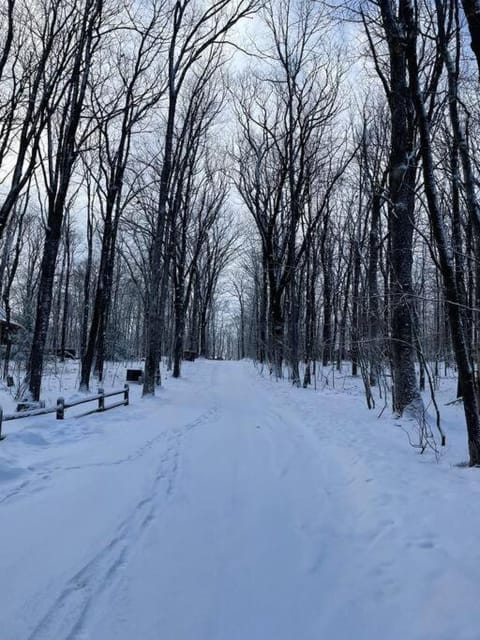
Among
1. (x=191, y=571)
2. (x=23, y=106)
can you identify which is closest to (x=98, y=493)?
(x=191, y=571)

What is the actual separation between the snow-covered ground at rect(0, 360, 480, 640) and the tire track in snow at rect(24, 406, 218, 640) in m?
0.01

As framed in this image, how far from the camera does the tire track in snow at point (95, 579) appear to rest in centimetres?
237

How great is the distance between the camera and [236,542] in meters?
3.55

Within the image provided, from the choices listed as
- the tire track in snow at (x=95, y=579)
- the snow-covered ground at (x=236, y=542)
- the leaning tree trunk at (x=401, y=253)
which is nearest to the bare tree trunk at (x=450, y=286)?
the snow-covered ground at (x=236, y=542)

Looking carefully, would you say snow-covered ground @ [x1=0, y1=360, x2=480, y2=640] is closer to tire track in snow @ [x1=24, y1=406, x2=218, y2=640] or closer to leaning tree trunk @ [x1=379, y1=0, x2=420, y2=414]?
tire track in snow @ [x1=24, y1=406, x2=218, y2=640]

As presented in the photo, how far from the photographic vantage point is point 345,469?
5621mm

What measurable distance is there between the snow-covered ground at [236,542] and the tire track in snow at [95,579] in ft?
0.05

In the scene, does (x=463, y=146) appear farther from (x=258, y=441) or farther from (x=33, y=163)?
(x=33, y=163)

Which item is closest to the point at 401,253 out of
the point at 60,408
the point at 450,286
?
the point at 450,286

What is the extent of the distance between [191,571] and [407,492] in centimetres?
256

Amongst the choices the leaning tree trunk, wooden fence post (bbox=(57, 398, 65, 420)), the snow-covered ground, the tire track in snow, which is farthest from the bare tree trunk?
wooden fence post (bbox=(57, 398, 65, 420))

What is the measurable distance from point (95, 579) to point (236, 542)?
4.04 ft

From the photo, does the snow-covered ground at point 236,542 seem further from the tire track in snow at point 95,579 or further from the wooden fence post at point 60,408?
the wooden fence post at point 60,408

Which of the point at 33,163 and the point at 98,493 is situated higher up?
the point at 33,163
